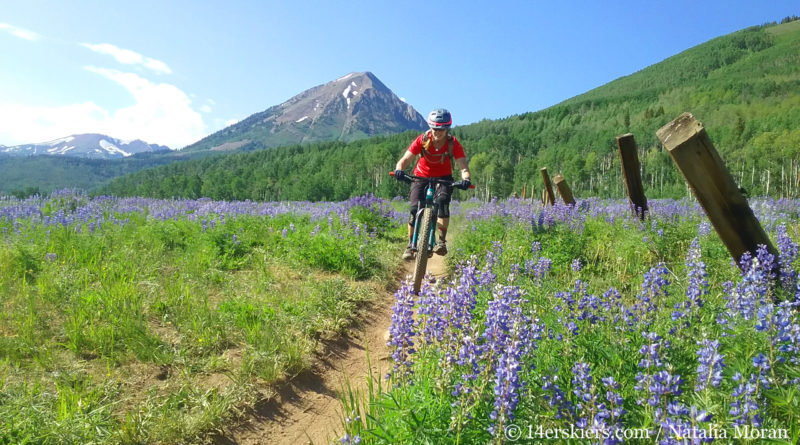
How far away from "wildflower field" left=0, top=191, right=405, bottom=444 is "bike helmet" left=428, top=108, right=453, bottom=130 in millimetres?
2597

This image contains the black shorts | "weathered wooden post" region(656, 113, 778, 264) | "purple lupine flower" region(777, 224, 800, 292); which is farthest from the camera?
the black shorts

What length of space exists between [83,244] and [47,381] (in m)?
3.84

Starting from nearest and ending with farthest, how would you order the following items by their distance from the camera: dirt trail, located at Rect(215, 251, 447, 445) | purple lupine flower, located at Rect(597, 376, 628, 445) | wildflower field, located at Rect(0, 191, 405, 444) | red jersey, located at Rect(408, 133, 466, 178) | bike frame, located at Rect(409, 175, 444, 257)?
purple lupine flower, located at Rect(597, 376, 628, 445), wildflower field, located at Rect(0, 191, 405, 444), dirt trail, located at Rect(215, 251, 447, 445), bike frame, located at Rect(409, 175, 444, 257), red jersey, located at Rect(408, 133, 466, 178)

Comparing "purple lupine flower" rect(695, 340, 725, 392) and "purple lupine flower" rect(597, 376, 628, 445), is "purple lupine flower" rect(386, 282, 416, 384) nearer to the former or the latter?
"purple lupine flower" rect(597, 376, 628, 445)

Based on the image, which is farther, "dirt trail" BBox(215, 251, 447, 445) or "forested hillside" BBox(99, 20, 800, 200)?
"forested hillside" BBox(99, 20, 800, 200)

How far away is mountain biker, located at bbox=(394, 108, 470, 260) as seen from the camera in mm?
6445

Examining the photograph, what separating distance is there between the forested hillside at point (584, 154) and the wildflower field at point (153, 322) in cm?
6722

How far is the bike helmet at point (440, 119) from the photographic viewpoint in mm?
6461

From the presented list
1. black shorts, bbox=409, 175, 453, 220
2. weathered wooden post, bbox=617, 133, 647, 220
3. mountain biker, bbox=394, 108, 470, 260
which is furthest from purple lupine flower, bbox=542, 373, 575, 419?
weathered wooden post, bbox=617, 133, 647, 220

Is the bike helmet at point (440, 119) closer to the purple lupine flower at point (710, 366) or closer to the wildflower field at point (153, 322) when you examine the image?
the wildflower field at point (153, 322)

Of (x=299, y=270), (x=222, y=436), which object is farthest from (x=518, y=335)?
(x=299, y=270)

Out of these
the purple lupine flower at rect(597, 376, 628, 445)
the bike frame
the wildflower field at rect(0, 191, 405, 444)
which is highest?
the bike frame

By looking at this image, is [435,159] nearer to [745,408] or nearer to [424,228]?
[424,228]

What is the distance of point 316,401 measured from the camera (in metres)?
3.66
